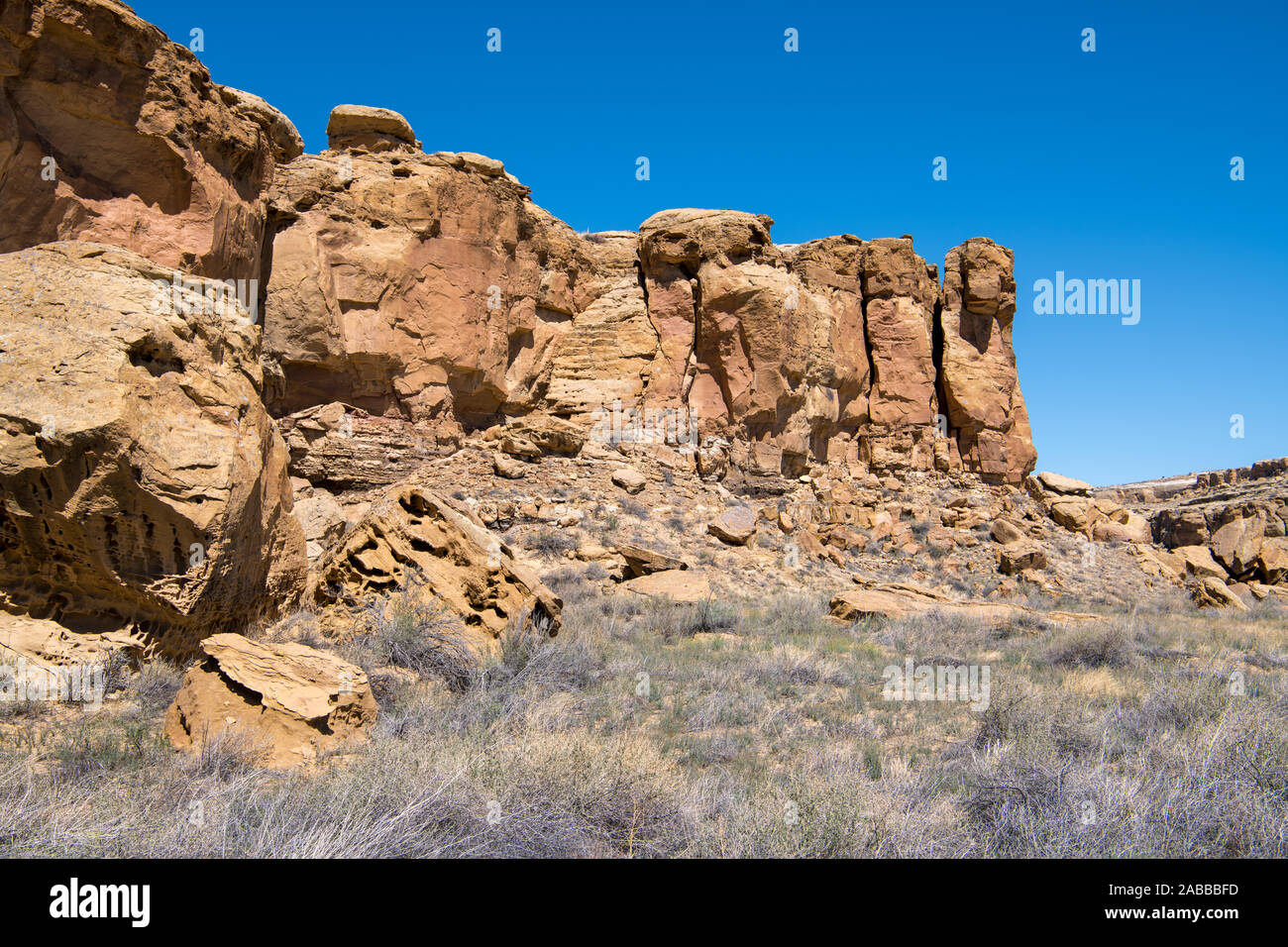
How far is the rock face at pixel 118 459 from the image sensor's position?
4.82m

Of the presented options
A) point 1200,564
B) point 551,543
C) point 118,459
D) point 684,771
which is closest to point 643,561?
point 551,543

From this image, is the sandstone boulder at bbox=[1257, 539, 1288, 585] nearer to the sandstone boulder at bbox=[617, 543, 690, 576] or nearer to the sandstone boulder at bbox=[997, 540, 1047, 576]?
the sandstone boulder at bbox=[997, 540, 1047, 576]

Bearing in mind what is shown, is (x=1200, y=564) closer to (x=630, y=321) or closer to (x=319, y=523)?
(x=630, y=321)

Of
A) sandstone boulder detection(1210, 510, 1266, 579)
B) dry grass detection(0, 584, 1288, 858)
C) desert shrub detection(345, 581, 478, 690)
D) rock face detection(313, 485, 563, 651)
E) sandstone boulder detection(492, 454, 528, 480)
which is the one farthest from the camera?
sandstone boulder detection(1210, 510, 1266, 579)

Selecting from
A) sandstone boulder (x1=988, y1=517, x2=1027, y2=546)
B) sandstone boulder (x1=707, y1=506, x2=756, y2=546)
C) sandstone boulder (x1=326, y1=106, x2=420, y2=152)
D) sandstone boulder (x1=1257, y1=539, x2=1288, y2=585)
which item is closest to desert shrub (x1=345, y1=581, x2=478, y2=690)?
sandstone boulder (x1=707, y1=506, x2=756, y2=546)

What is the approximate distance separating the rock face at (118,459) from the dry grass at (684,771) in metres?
0.77

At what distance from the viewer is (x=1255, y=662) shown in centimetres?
838

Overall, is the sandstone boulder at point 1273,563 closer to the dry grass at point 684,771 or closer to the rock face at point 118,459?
the dry grass at point 684,771

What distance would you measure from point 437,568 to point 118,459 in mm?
3096

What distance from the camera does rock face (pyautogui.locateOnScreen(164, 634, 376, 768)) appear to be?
4305 mm

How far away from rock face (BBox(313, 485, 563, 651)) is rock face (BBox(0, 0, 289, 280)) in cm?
717

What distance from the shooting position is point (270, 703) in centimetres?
452
